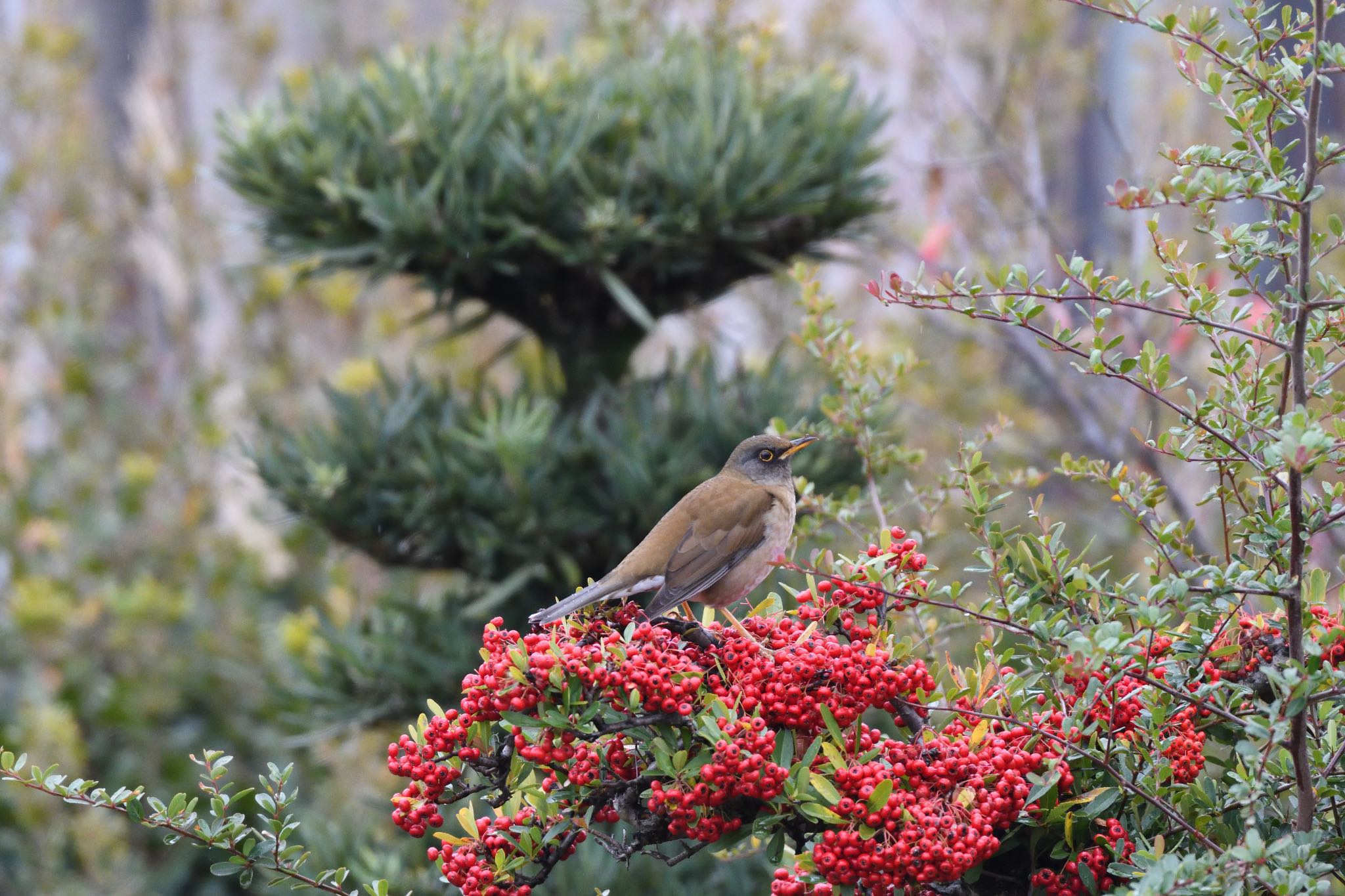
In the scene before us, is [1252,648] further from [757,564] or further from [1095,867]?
[757,564]

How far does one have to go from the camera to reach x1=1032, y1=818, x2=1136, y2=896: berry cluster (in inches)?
Result: 64.3

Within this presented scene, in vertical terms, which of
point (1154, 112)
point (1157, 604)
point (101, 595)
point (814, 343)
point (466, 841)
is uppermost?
point (1154, 112)

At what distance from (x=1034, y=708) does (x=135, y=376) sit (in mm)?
5636

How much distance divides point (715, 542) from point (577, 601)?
1.29ft

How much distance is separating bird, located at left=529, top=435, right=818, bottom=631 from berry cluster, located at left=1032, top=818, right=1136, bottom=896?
0.84 m

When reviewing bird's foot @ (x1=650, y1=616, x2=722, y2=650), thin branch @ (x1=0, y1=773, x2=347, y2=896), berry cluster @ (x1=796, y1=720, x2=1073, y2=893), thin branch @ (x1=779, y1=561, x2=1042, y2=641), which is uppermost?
thin branch @ (x1=779, y1=561, x2=1042, y2=641)

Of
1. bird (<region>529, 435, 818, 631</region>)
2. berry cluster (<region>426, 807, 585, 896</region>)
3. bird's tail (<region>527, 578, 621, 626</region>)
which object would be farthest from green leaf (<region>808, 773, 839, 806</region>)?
bird (<region>529, 435, 818, 631</region>)

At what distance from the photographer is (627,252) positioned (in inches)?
134

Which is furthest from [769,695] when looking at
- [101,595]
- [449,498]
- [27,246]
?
[27,246]

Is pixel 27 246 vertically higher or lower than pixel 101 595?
higher

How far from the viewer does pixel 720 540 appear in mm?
2533

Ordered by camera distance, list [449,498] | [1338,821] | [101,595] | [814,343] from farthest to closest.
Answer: [101,595], [449,498], [814,343], [1338,821]

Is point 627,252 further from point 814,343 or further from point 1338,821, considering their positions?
point 1338,821

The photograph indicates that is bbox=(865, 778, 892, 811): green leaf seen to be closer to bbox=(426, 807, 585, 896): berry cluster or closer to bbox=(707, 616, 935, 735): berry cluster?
bbox=(707, 616, 935, 735): berry cluster
